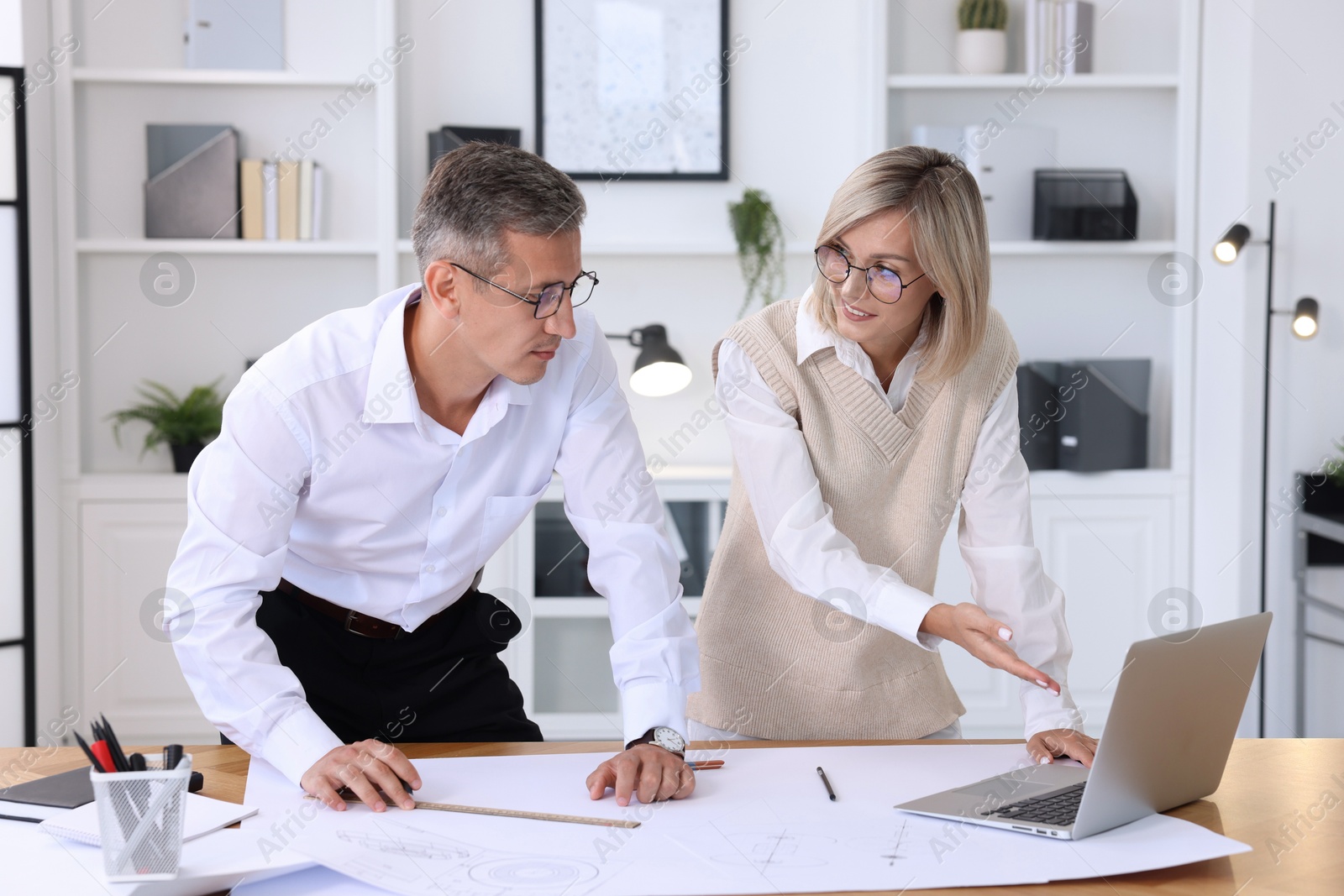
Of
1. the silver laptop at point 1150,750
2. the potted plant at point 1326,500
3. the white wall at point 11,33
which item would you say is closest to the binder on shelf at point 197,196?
the white wall at point 11,33

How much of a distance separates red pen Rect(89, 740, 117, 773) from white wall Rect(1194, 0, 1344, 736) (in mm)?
3150

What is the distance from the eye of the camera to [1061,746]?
4.50 ft

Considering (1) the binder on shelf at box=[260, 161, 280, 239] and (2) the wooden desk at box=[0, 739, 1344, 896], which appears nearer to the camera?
(2) the wooden desk at box=[0, 739, 1344, 896]

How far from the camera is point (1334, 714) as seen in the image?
3.19 meters

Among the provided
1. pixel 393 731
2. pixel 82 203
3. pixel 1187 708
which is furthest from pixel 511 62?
pixel 1187 708

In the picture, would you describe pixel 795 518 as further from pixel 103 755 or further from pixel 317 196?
pixel 317 196

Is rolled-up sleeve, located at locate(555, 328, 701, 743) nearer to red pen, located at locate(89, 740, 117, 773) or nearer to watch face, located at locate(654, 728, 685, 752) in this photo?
watch face, located at locate(654, 728, 685, 752)

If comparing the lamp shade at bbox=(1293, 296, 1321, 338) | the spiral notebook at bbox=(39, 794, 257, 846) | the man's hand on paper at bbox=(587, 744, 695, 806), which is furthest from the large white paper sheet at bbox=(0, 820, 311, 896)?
the lamp shade at bbox=(1293, 296, 1321, 338)

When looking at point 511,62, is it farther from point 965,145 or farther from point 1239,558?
point 1239,558

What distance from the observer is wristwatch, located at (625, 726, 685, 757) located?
1347 millimetres

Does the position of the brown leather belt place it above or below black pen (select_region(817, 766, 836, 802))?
above

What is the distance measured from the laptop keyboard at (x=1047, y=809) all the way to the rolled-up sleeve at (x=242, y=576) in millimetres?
732

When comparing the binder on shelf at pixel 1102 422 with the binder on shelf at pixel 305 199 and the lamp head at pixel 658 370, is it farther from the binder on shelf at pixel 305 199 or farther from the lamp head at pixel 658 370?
the binder on shelf at pixel 305 199

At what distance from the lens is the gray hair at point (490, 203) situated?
1380 millimetres
